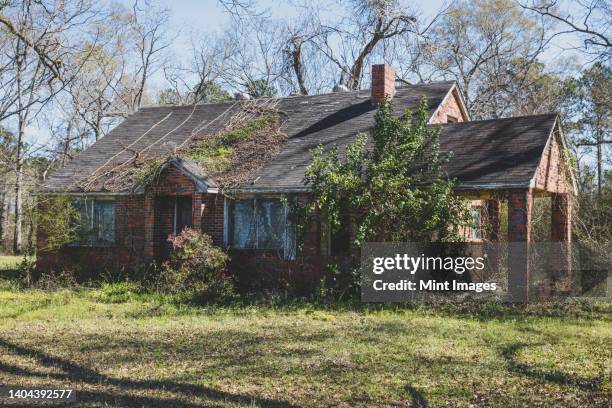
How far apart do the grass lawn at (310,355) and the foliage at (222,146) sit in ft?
18.2

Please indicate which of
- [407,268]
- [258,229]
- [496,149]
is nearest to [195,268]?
[258,229]

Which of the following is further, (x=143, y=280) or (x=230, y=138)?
(x=230, y=138)

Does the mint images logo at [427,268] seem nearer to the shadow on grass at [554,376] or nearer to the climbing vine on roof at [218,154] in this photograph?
the climbing vine on roof at [218,154]

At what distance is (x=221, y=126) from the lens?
71.3ft

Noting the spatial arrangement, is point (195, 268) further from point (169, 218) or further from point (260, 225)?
point (169, 218)

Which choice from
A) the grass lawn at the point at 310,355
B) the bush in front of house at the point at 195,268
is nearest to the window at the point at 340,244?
the bush in front of house at the point at 195,268

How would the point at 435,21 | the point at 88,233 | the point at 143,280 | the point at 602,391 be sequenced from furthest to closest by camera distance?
1. the point at 435,21
2. the point at 88,233
3. the point at 143,280
4. the point at 602,391

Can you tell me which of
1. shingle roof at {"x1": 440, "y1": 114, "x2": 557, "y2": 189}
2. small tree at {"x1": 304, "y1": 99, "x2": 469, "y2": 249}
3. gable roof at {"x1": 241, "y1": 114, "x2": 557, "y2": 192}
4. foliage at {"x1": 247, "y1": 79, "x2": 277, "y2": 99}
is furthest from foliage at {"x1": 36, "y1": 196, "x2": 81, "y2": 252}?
foliage at {"x1": 247, "y1": 79, "x2": 277, "y2": 99}

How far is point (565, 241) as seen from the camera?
18.3 m

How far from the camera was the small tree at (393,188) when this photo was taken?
47.5ft

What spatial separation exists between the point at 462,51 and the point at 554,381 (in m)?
30.3

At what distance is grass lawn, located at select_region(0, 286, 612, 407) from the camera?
24.0 feet

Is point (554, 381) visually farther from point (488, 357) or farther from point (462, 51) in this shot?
point (462, 51)

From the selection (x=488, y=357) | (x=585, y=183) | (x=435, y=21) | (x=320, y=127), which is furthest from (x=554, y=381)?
(x=435, y=21)
